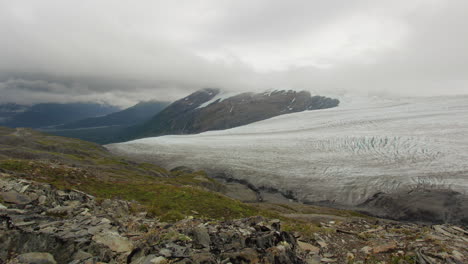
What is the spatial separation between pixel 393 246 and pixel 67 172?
95.2 feet

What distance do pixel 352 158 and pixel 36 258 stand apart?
59.7 meters

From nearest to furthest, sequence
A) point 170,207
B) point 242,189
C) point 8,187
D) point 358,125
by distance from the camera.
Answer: point 8,187, point 170,207, point 242,189, point 358,125

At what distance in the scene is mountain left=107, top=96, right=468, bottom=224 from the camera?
3884cm

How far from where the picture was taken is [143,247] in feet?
23.7

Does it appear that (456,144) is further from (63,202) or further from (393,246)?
(63,202)

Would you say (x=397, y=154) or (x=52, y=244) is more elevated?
(x=52, y=244)

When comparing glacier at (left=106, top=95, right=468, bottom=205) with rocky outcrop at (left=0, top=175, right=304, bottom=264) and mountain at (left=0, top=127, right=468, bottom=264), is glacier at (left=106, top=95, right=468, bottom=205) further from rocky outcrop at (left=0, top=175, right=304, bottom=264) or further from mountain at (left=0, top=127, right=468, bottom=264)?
rocky outcrop at (left=0, top=175, right=304, bottom=264)

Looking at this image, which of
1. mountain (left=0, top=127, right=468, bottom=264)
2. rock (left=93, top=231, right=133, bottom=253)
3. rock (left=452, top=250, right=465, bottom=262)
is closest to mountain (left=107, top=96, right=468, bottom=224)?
mountain (left=0, top=127, right=468, bottom=264)

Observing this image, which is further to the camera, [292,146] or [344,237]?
[292,146]

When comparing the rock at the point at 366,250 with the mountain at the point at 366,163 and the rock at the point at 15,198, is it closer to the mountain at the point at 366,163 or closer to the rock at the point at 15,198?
the rock at the point at 15,198

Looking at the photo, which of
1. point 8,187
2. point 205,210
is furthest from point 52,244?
point 205,210

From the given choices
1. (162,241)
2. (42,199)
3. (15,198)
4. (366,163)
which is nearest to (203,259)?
(162,241)

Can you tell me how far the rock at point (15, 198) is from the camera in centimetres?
1127

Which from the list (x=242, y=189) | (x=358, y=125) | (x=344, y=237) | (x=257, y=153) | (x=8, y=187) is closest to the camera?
(x=344, y=237)
